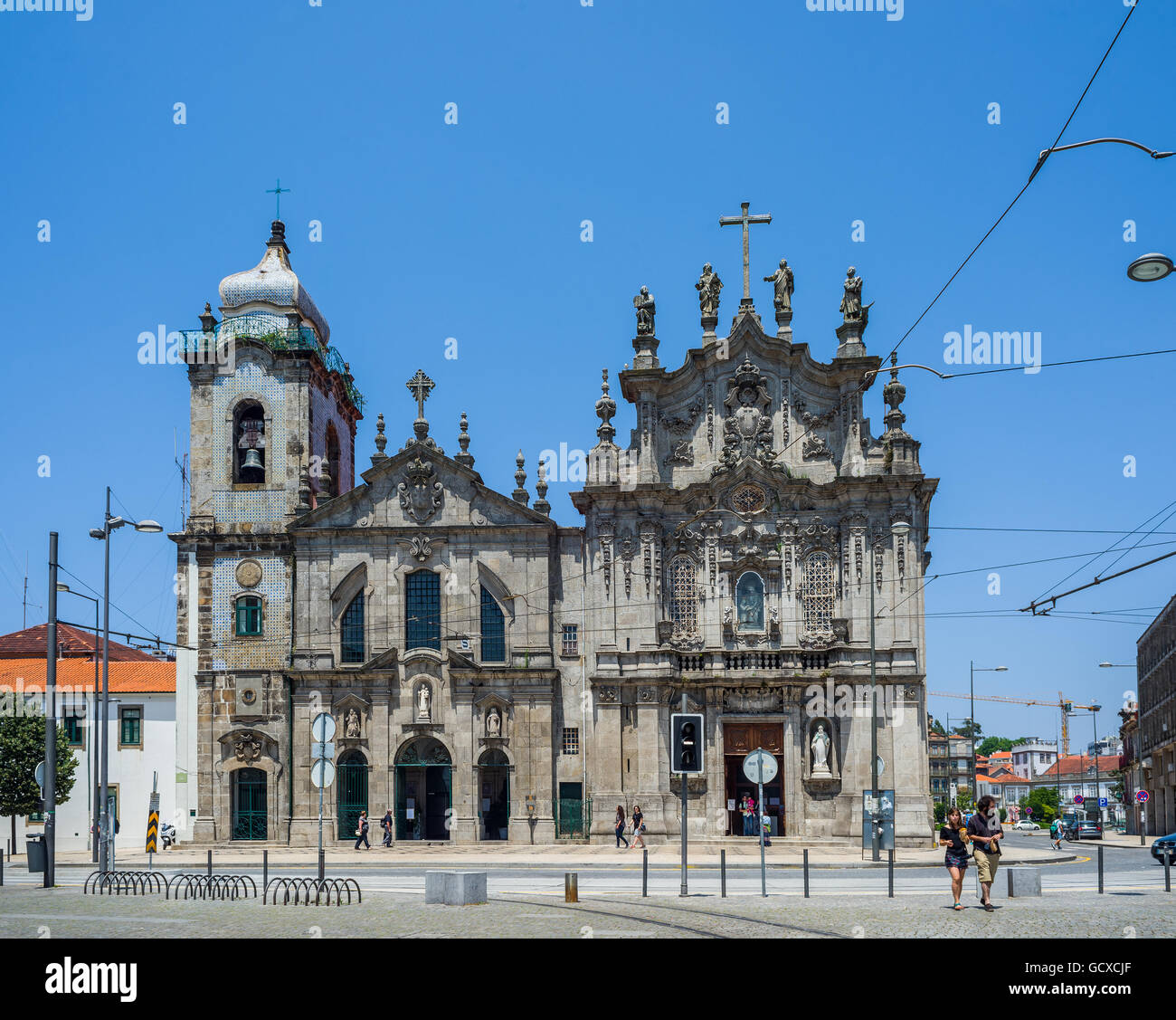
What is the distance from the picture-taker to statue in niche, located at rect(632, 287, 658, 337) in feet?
163

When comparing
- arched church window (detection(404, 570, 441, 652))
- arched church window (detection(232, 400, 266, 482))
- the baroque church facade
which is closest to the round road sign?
the baroque church facade

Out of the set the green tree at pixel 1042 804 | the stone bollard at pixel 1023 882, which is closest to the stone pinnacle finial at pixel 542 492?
the stone bollard at pixel 1023 882

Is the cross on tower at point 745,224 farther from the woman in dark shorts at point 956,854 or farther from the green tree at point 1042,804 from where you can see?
the green tree at point 1042,804

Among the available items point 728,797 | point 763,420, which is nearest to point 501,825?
point 728,797

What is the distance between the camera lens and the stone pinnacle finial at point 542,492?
49.3 meters

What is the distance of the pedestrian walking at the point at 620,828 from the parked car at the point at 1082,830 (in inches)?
1139

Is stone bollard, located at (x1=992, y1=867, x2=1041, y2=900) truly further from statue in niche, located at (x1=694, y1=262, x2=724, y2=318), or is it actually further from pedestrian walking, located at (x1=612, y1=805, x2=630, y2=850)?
statue in niche, located at (x1=694, y1=262, x2=724, y2=318)

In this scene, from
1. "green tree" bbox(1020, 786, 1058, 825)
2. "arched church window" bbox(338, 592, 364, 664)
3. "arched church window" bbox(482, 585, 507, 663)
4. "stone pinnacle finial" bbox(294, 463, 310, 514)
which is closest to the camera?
"arched church window" bbox(482, 585, 507, 663)

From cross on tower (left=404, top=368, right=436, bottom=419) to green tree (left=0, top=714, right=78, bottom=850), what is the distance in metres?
18.3

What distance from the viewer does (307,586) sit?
48.9 meters

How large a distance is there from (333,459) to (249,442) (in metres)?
4.89
